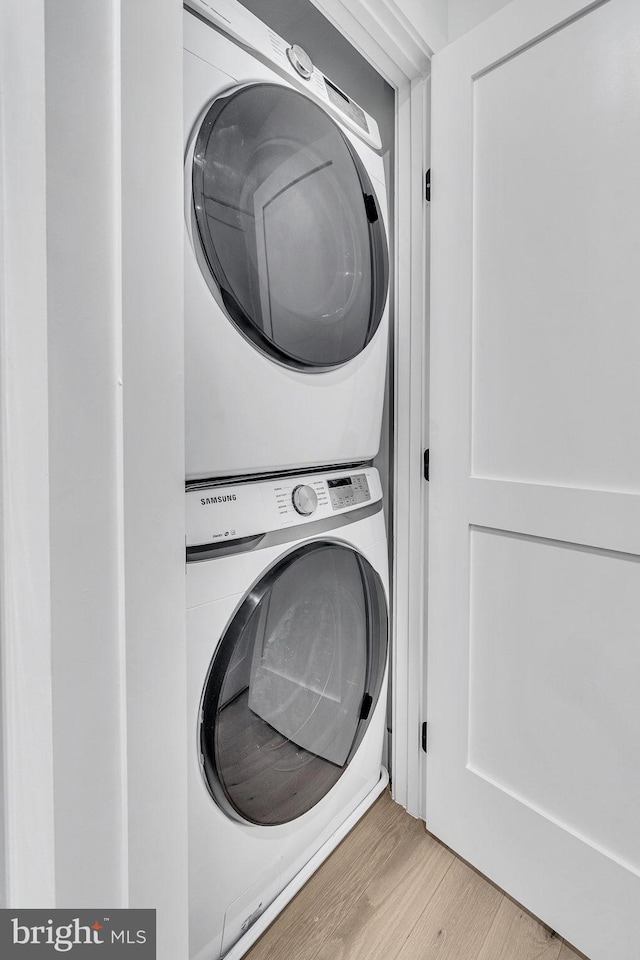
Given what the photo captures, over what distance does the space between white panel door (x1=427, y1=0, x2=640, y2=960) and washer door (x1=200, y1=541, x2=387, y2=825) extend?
21 cm

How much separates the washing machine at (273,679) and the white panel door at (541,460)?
0.22 meters

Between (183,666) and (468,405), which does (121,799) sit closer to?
(183,666)

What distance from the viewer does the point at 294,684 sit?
1056 mm

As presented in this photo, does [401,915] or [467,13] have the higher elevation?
[467,13]

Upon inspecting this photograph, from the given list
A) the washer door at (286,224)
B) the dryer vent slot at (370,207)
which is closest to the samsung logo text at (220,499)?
the washer door at (286,224)

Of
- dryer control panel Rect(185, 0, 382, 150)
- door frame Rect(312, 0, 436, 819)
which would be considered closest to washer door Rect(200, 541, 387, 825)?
door frame Rect(312, 0, 436, 819)

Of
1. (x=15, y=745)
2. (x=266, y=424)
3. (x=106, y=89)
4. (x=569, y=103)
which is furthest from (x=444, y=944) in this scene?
(x=569, y=103)

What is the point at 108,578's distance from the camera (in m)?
0.59

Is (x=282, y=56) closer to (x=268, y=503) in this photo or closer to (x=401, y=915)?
(x=268, y=503)

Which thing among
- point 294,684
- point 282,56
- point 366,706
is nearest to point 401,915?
point 366,706

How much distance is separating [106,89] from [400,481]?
1.03m

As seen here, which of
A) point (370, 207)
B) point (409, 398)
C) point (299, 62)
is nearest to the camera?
point (299, 62)

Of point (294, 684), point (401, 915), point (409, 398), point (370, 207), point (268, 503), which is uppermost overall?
point (370, 207)

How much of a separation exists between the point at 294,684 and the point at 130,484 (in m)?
0.64
